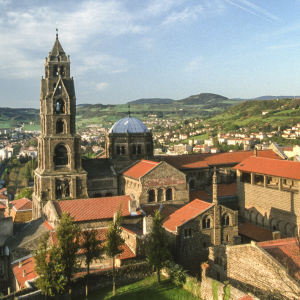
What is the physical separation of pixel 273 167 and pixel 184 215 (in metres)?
15.4

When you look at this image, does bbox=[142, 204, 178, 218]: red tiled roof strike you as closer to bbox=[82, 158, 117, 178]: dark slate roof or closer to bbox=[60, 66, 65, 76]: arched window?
bbox=[82, 158, 117, 178]: dark slate roof

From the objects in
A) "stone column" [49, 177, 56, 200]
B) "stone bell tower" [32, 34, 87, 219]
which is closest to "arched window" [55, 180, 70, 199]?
"stone bell tower" [32, 34, 87, 219]

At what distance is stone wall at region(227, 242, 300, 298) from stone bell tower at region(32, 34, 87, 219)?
22626 mm

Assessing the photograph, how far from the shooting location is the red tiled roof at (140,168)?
42625mm

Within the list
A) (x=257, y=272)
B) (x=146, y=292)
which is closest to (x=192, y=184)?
(x=146, y=292)

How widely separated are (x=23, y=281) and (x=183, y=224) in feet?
47.2

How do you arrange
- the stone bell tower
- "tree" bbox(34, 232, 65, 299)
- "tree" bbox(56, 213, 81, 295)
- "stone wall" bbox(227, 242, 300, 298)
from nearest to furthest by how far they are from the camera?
1. "stone wall" bbox(227, 242, 300, 298)
2. "tree" bbox(34, 232, 65, 299)
3. "tree" bbox(56, 213, 81, 295)
4. the stone bell tower

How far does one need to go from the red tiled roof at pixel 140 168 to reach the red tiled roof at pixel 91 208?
21.1 feet

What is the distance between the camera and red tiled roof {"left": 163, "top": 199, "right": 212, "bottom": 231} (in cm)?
3341

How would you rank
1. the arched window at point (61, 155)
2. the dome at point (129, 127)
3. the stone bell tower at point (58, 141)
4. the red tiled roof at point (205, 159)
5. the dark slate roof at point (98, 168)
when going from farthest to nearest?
the dome at point (129, 127) < the red tiled roof at point (205, 159) < the dark slate roof at point (98, 168) < the arched window at point (61, 155) < the stone bell tower at point (58, 141)

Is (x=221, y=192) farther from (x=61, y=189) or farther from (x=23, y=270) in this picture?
(x=23, y=270)

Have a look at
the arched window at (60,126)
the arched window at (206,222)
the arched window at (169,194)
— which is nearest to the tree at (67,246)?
the arched window at (206,222)

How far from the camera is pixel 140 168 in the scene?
4472 cm

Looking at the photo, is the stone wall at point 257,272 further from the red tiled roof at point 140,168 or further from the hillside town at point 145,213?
the red tiled roof at point 140,168
